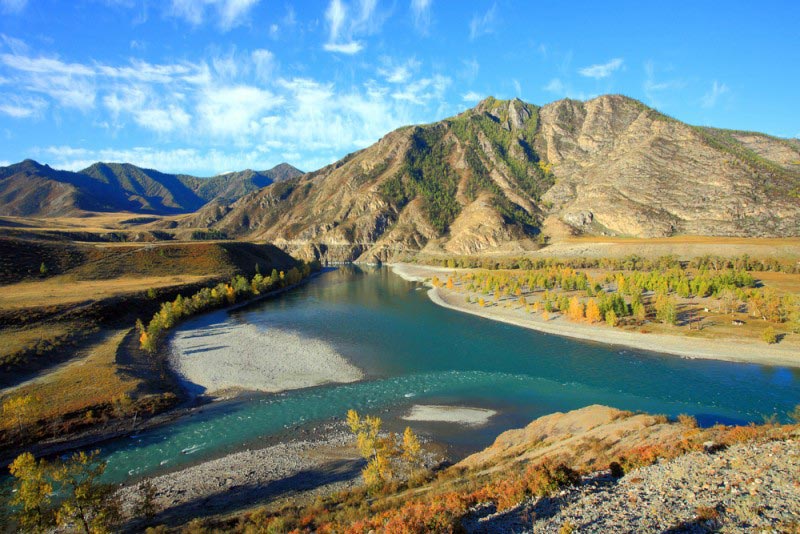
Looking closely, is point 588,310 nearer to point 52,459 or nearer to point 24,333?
point 52,459

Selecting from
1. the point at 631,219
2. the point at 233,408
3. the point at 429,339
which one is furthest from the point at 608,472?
the point at 631,219

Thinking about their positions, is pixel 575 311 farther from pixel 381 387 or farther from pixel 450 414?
pixel 381 387

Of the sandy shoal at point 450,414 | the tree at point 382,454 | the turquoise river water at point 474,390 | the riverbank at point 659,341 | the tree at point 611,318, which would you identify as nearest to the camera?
the tree at point 382,454

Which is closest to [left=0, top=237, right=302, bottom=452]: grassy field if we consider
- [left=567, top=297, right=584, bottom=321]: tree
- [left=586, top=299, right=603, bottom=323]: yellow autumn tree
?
[left=567, top=297, right=584, bottom=321]: tree

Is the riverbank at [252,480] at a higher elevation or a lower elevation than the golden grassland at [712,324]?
lower

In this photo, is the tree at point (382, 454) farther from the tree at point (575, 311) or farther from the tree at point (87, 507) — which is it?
the tree at point (575, 311)

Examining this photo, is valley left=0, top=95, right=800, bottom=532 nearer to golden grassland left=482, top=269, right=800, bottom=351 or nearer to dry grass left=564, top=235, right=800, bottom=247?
golden grassland left=482, top=269, right=800, bottom=351

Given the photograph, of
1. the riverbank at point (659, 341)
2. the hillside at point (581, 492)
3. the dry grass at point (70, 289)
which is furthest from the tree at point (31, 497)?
the riverbank at point (659, 341)

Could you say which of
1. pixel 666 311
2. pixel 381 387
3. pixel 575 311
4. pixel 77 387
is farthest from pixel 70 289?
pixel 666 311
